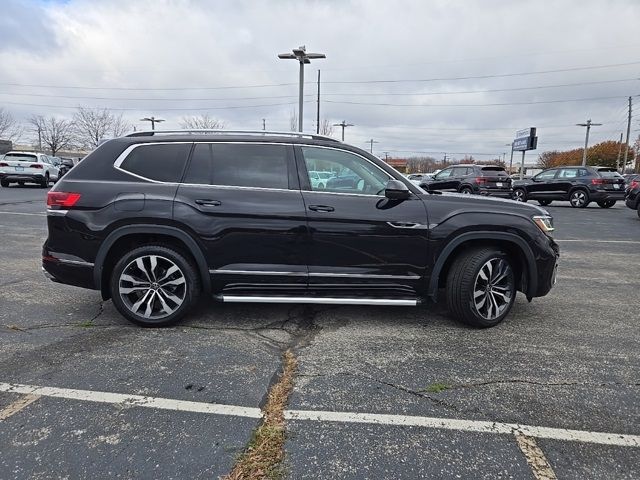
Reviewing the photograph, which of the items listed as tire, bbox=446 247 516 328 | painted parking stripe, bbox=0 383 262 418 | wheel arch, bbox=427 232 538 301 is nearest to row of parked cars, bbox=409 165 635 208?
wheel arch, bbox=427 232 538 301

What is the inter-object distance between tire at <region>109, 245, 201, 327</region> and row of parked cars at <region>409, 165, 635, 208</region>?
589 inches

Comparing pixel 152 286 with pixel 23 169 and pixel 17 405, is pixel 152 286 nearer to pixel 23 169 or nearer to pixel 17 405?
pixel 17 405

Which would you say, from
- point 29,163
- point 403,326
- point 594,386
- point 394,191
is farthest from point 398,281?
point 29,163

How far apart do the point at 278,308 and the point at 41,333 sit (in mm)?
2151

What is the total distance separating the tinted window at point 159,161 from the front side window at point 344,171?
1.15 meters

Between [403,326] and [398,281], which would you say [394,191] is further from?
[403,326]

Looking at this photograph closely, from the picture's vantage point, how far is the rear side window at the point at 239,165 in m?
4.23

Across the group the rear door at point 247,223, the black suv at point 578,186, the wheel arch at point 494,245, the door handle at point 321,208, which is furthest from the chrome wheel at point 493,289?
the black suv at point 578,186

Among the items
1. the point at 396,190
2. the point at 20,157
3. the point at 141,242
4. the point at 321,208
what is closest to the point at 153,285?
the point at 141,242

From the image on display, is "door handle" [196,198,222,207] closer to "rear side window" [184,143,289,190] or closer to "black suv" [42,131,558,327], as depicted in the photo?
"black suv" [42,131,558,327]

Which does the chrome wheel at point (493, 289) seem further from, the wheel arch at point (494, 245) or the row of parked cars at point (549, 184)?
the row of parked cars at point (549, 184)

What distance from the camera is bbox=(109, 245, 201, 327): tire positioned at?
4.14 m

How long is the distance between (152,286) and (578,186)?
19.0 m

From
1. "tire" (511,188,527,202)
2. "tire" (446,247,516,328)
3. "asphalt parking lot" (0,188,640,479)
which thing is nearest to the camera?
"asphalt parking lot" (0,188,640,479)
